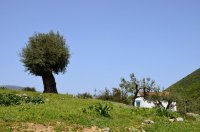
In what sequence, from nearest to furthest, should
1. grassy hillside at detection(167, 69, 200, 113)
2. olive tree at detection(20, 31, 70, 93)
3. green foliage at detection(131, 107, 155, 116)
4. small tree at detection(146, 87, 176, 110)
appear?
1. green foliage at detection(131, 107, 155, 116)
2. olive tree at detection(20, 31, 70, 93)
3. small tree at detection(146, 87, 176, 110)
4. grassy hillside at detection(167, 69, 200, 113)

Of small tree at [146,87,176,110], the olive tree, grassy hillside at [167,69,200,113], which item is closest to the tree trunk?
the olive tree

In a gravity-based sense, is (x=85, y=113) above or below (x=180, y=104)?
below

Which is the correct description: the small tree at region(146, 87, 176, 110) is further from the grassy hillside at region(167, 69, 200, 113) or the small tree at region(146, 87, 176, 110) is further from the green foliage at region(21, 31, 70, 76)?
the green foliage at region(21, 31, 70, 76)

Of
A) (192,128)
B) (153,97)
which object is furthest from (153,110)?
(153,97)

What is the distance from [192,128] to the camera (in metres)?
24.8

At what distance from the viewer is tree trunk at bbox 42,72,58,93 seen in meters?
51.0

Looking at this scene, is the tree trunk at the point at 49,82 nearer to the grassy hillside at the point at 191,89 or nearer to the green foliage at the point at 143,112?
the green foliage at the point at 143,112

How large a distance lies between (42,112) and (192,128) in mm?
9464

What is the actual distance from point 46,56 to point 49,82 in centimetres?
339

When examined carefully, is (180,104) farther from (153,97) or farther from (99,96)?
(99,96)

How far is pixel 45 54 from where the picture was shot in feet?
167

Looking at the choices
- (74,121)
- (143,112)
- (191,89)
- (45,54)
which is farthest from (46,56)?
(191,89)

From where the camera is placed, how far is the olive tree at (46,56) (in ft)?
166

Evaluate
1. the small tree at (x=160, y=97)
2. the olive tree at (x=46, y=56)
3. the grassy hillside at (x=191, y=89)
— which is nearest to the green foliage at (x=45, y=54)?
the olive tree at (x=46, y=56)
